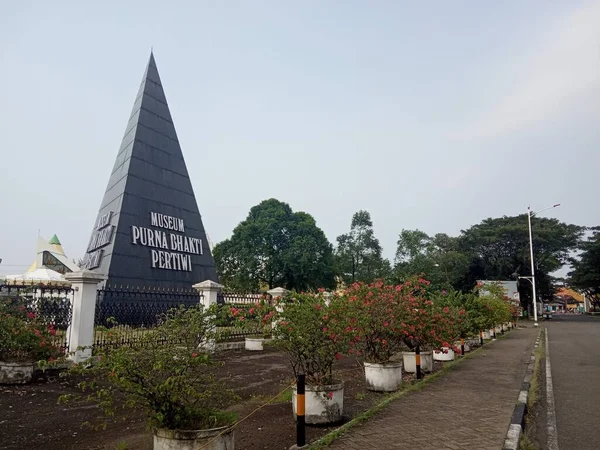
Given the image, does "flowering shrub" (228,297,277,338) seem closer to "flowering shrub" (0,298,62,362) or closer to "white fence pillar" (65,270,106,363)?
"flowering shrub" (0,298,62,362)

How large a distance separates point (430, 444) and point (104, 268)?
15.7m

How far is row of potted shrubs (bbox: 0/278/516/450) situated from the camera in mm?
3979

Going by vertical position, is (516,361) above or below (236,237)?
below

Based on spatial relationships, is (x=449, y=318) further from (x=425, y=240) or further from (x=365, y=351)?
(x=425, y=240)

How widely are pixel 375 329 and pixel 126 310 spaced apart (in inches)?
290

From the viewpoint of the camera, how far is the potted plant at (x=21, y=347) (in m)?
8.35

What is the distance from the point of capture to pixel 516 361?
13648 millimetres

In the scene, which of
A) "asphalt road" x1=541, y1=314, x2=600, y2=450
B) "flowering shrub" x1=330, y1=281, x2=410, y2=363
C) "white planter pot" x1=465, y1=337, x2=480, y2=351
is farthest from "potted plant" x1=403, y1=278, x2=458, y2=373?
"white planter pot" x1=465, y1=337, x2=480, y2=351

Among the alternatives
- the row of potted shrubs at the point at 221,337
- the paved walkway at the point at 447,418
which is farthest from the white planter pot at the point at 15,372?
the paved walkway at the point at 447,418

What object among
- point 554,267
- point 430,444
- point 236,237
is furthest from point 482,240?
point 430,444

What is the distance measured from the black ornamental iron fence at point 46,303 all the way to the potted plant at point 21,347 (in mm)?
447

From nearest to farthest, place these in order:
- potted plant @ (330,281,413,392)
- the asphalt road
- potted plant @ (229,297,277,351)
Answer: the asphalt road < potted plant @ (229,297,277,351) < potted plant @ (330,281,413,392)

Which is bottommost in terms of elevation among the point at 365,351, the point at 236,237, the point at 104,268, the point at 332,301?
the point at 365,351

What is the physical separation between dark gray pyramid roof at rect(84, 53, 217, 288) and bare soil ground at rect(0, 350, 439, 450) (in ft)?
32.4
